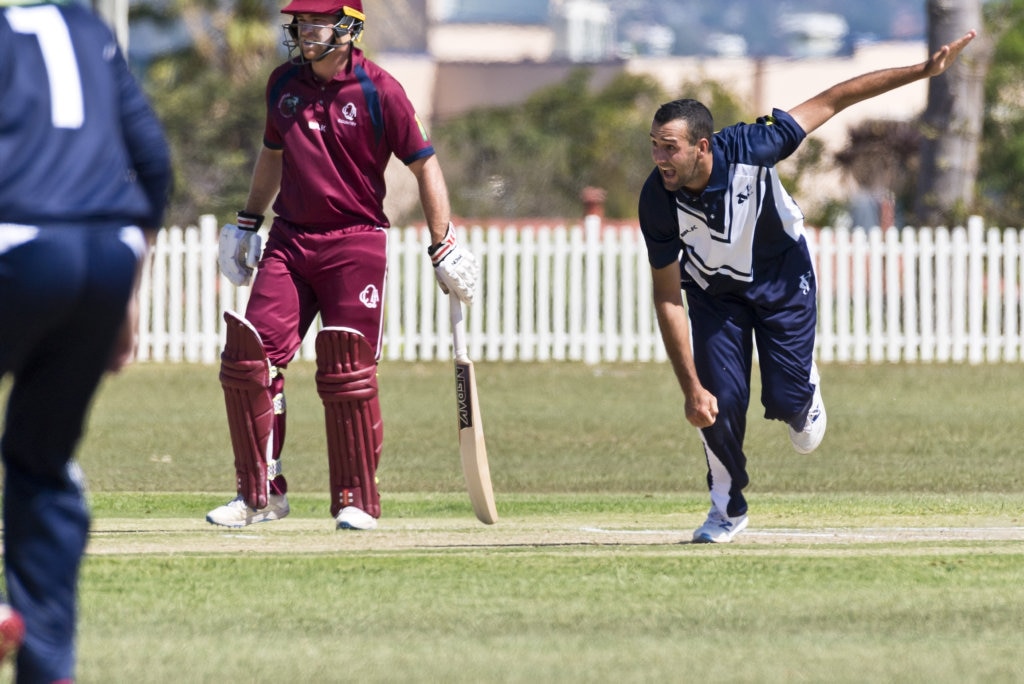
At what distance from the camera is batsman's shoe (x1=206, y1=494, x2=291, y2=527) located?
7.95 meters

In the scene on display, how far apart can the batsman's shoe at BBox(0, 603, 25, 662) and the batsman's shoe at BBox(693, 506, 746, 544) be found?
12.2ft

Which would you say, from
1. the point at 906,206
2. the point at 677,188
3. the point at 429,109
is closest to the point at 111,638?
the point at 677,188

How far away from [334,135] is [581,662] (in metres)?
3.41

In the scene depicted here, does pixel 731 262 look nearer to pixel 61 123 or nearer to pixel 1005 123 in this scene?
pixel 61 123

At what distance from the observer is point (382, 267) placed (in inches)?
315

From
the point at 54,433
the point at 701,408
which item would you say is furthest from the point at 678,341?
the point at 54,433

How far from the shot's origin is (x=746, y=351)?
770 cm

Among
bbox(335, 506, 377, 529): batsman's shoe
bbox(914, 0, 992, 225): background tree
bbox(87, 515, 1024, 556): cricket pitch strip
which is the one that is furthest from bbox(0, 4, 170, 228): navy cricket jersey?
bbox(914, 0, 992, 225): background tree

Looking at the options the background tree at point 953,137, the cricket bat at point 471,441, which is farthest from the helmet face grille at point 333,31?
the background tree at point 953,137

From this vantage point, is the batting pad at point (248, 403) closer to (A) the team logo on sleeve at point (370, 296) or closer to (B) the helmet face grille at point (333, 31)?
(A) the team logo on sleeve at point (370, 296)

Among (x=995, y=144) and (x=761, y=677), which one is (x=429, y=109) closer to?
(x=995, y=144)

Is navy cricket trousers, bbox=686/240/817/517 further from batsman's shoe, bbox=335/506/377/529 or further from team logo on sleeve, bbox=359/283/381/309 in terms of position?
batsman's shoe, bbox=335/506/377/529

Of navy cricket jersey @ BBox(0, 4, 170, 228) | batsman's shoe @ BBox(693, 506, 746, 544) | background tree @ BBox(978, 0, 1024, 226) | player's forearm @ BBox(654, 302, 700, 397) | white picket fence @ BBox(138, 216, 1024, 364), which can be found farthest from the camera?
background tree @ BBox(978, 0, 1024, 226)

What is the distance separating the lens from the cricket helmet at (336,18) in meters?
7.79
